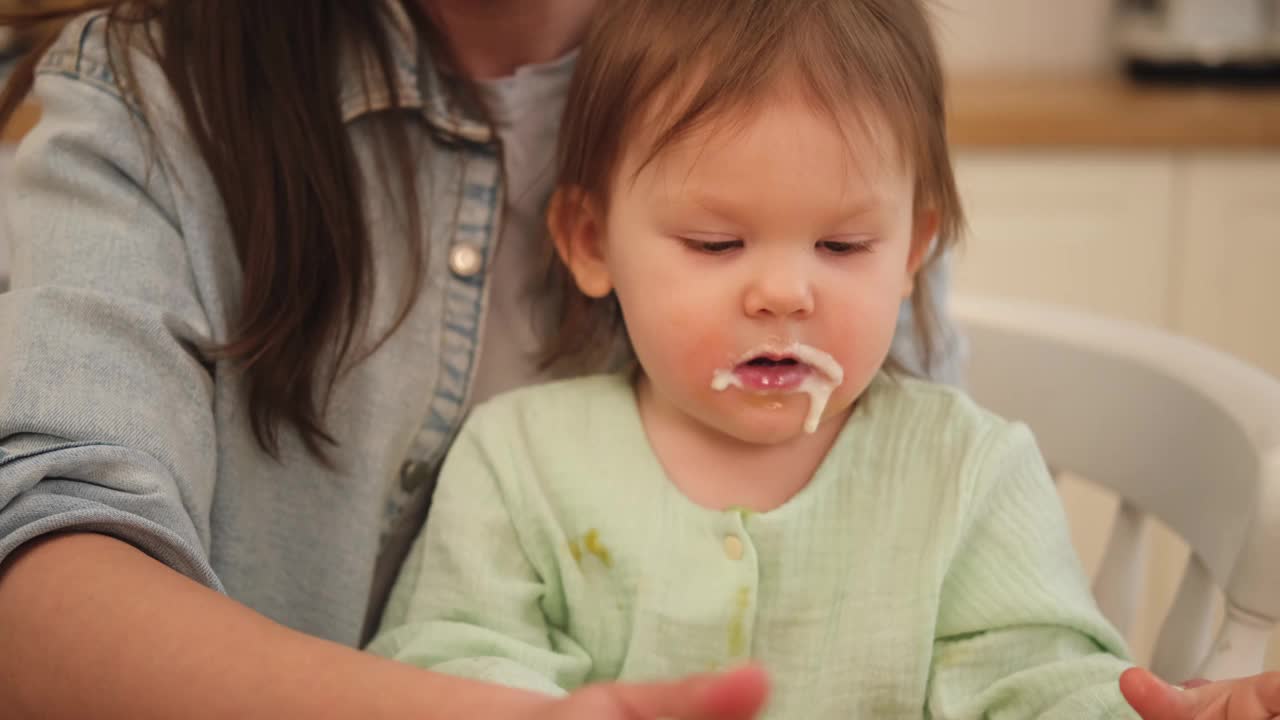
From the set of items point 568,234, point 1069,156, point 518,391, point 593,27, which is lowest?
point 1069,156

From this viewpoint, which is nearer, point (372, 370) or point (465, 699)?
point (465, 699)

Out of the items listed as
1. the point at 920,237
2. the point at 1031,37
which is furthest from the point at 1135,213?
the point at 920,237

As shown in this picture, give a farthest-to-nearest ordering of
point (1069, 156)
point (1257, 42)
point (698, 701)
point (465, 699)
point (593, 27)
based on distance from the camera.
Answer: point (1257, 42), point (1069, 156), point (593, 27), point (465, 699), point (698, 701)

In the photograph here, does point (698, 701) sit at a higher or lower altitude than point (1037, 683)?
higher

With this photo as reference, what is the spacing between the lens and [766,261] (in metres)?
0.79

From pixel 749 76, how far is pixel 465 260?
287 mm

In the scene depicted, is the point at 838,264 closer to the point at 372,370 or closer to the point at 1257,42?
the point at 372,370

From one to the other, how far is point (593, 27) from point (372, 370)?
283 mm

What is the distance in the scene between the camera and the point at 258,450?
929mm

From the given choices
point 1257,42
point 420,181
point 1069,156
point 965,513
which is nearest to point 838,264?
point 965,513

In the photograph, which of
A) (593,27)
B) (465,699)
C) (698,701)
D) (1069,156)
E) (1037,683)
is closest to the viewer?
(698,701)

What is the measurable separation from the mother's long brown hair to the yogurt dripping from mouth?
0.84 ft

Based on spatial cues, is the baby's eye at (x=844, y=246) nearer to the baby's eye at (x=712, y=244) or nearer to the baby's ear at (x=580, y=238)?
the baby's eye at (x=712, y=244)

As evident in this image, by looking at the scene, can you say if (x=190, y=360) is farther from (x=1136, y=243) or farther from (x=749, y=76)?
(x=1136, y=243)
